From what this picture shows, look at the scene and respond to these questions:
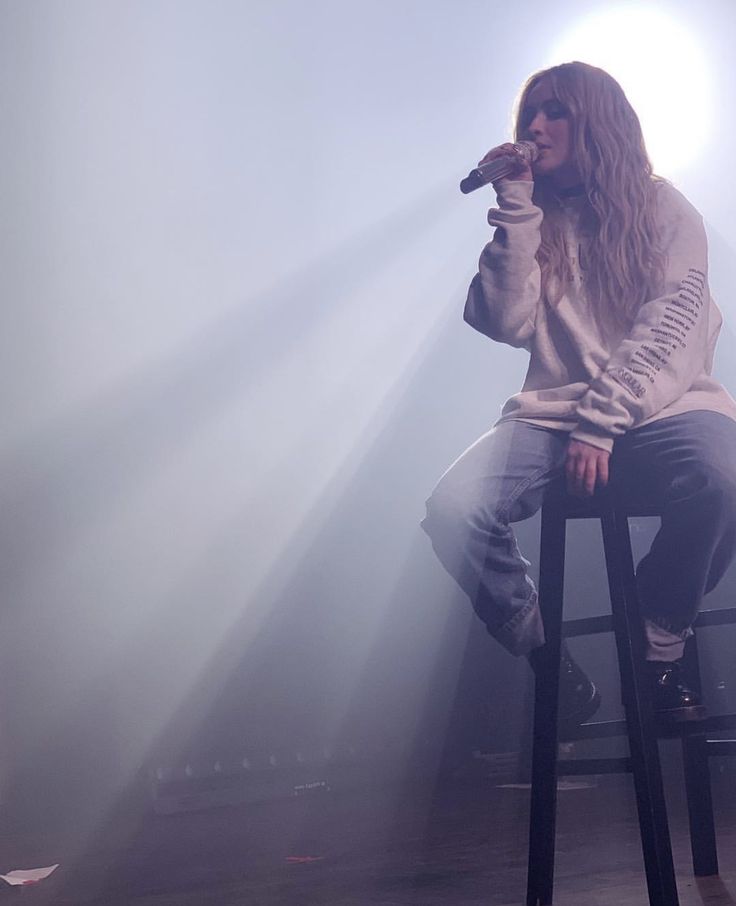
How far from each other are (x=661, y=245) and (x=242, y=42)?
6.80 ft

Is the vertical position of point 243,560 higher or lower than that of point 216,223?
lower

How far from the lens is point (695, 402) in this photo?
4.31ft

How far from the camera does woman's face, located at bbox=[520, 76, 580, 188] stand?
4.88 feet

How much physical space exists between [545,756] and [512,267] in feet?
2.17

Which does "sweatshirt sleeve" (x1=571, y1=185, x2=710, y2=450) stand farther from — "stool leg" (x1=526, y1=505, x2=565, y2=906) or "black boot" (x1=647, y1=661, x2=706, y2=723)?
"black boot" (x1=647, y1=661, x2=706, y2=723)

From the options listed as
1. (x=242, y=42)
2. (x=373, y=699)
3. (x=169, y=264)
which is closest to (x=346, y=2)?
(x=242, y=42)

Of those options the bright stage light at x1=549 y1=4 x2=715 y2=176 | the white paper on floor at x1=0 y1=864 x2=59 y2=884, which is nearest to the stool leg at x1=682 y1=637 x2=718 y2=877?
the white paper on floor at x1=0 y1=864 x2=59 y2=884

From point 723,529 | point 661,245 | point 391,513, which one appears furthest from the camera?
point 391,513

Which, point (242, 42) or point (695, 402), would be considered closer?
point (695, 402)

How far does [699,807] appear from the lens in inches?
57.4

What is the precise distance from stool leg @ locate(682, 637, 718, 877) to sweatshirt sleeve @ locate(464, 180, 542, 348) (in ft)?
1.71

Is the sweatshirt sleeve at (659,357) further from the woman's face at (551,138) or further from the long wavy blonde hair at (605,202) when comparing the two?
the woman's face at (551,138)

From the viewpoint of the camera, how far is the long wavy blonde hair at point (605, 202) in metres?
1.38

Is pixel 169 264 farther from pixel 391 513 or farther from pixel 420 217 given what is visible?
pixel 391 513
